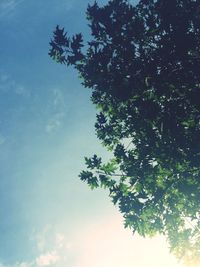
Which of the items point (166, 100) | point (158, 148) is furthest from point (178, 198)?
point (166, 100)

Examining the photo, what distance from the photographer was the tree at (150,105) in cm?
1141

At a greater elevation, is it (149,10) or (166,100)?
(149,10)

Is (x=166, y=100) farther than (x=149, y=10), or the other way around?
(x=149, y=10)

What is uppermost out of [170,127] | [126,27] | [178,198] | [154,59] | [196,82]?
[126,27]

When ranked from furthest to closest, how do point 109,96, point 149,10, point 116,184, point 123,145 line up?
point 149,10 → point 109,96 → point 123,145 → point 116,184

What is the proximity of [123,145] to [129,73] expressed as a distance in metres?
2.87

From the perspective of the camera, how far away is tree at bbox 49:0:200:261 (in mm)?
11414

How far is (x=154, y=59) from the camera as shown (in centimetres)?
1241

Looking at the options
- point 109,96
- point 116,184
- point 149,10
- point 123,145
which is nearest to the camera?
point 116,184

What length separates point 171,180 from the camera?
1179 cm

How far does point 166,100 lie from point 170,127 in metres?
1.26

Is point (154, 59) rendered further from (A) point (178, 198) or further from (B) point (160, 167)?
(A) point (178, 198)

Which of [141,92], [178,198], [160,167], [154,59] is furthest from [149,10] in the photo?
[178,198]

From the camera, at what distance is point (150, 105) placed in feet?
38.2
